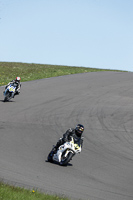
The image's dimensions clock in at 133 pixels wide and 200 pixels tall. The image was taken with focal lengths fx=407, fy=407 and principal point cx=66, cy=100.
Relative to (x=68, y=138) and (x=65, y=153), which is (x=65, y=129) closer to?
(x=68, y=138)

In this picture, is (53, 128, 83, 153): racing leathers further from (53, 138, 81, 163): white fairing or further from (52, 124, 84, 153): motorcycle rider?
(53, 138, 81, 163): white fairing

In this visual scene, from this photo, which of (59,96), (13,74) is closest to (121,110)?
(59,96)

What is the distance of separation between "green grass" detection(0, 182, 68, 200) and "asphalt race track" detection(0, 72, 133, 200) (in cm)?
77

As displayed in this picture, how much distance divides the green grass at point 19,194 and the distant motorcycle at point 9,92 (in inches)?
648

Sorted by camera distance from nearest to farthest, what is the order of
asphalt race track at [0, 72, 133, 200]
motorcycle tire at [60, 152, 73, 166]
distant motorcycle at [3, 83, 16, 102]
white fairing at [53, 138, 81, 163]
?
asphalt race track at [0, 72, 133, 200] → motorcycle tire at [60, 152, 73, 166] → white fairing at [53, 138, 81, 163] → distant motorcycle at [3, 83, 16, 102]

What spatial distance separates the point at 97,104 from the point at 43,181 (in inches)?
606

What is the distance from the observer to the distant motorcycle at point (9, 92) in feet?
80.7

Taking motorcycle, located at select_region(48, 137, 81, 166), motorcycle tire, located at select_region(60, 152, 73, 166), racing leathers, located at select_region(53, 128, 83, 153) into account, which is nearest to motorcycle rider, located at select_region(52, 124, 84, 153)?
racing leathers, located at select_region(53, 128, 83, 153)

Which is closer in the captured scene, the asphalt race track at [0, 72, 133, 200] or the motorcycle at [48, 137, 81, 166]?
the asphalt race track at [0, 72, 133, 200]

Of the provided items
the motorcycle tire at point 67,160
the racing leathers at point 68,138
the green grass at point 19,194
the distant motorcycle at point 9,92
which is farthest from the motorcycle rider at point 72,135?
the distant motorcycle at point 9,92

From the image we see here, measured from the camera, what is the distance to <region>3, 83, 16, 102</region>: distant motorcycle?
80.7 ft

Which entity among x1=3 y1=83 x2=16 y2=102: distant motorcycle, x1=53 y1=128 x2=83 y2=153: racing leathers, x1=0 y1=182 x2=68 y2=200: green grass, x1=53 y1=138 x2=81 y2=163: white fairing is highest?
x1=3 y1=83 x2=16 y2=102: distant motorcycle

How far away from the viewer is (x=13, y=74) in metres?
44.1

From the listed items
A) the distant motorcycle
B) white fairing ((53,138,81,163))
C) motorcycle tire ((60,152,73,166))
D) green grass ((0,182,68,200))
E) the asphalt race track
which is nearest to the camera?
green grass ((0,182,68,200))
